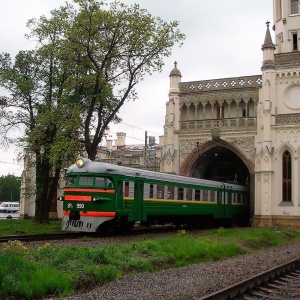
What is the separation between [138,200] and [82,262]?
1055 cm

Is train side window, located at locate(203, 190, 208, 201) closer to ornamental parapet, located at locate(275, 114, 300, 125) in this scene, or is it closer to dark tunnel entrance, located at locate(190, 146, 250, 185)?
ornamental parapet, located at locate(275, 114, 300, 125)

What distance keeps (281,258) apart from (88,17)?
15471mm

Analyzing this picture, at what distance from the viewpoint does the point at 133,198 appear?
21875 millimetres

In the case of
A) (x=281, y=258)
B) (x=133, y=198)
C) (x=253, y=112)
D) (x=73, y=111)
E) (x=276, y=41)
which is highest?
(x=276, y=41)

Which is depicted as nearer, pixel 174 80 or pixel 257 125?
pixel 257 125

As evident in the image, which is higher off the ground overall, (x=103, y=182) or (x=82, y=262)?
(x=103, y=182)

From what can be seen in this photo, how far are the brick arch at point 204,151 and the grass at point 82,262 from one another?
728 inches

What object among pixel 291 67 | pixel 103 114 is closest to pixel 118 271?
pixel 103 114

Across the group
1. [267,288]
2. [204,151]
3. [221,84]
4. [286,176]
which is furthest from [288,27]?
[267,288]

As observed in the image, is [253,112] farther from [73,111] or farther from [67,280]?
[67,280]

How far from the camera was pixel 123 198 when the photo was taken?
21109 millimetres

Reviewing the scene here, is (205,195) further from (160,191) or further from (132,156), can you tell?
(132,156)

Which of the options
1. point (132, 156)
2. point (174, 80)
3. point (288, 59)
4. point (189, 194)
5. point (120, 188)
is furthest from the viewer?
point (132, 156)

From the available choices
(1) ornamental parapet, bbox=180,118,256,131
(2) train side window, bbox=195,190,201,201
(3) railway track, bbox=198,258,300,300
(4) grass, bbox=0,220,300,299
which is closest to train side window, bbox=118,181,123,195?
(4) grass, bbox=0,220,300,299
